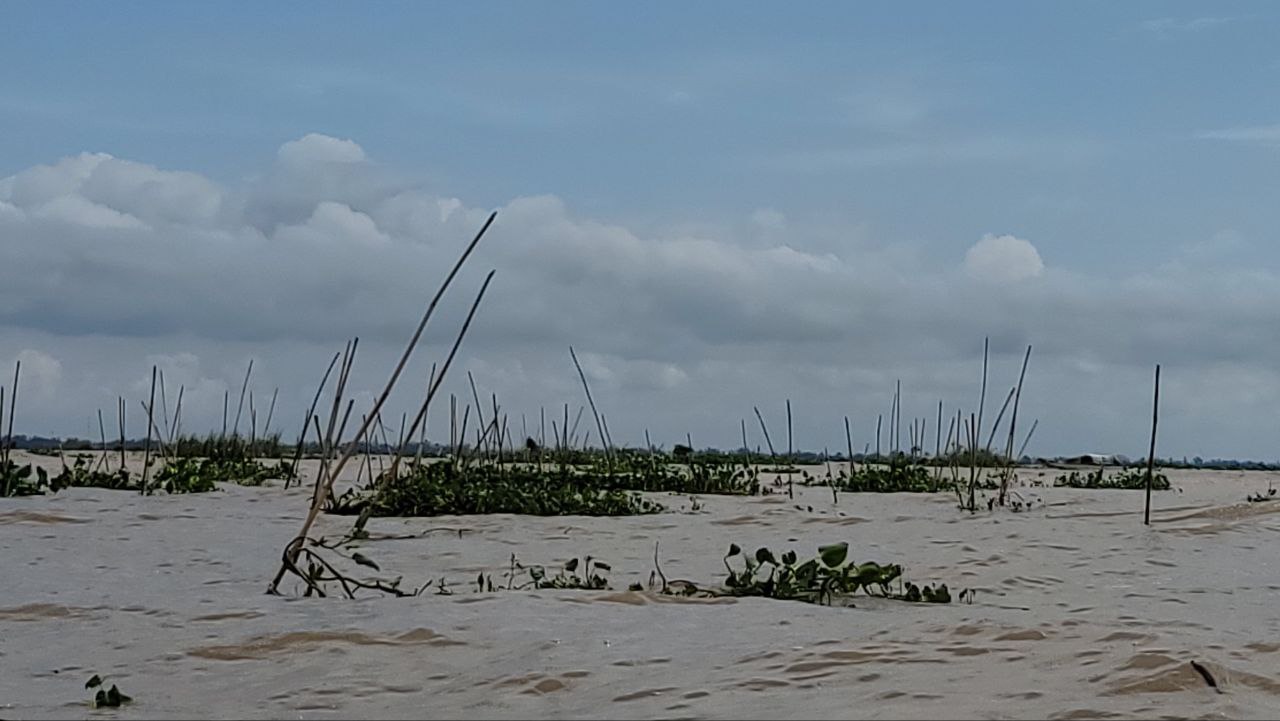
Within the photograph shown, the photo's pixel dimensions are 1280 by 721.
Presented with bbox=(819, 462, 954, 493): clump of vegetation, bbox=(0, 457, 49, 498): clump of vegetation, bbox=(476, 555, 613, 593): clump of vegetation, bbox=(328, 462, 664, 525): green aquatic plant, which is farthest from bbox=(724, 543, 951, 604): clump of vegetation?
bbox=(819, 462, 954, 493): clump of vegetation

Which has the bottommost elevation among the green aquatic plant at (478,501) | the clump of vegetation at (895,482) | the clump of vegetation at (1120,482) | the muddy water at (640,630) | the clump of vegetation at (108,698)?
the clump of vegetation at (108,698)

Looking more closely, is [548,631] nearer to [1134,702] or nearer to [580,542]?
[1134,702]

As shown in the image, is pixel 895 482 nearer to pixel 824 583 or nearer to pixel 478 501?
pixel 478 501

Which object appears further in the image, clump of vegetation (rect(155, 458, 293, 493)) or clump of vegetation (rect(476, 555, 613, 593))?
clump of vegetation (rect(155, 458, 293, 493))

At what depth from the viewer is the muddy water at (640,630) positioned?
14.0 ft

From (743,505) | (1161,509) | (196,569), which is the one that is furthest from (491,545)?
(1161,509)

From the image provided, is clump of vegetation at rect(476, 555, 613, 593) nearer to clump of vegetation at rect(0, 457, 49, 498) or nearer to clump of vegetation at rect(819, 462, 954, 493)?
clump of vegetation at rect(0, 457, 49, 498)

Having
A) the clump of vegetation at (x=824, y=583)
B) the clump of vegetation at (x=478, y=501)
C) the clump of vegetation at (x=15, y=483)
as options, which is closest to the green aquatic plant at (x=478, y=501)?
the clump of vegetation at (x=478, y=501)

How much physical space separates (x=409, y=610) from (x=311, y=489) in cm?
845

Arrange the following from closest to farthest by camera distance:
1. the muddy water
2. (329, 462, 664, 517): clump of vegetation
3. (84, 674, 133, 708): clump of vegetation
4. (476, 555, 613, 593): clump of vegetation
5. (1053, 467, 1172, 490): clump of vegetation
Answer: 1. the muddy water
2. (84, 674, 133, 708): clump of vegetation
3. (476, 555, 613, 593): clump of vegetation
4. (329, 462, 664, 517): clump of vegetation
5. (1053, 467, 1172, 490): clump of vegetation

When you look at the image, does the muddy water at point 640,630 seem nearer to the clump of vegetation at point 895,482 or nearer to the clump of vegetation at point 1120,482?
the clump of vegetation at point 895,482

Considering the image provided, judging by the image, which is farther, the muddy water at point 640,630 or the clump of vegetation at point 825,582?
the clump of vegetation at point 825,582

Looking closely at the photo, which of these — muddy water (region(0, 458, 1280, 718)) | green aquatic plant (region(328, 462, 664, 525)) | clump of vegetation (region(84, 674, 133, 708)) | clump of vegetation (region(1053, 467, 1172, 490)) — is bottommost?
clump of vegetation (region(84, 674, 133, 708))

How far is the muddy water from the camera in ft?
14.0
